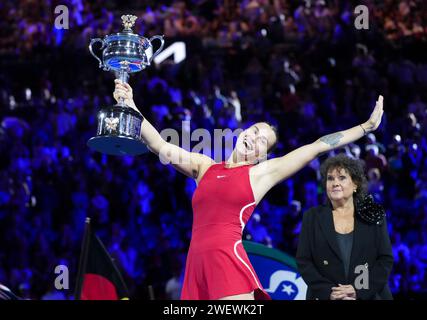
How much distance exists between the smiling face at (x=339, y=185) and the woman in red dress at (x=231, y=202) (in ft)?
1.33

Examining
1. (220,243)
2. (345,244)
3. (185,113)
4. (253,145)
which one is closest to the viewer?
(220,243)

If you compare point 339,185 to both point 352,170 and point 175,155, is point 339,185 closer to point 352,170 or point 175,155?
point 352,170

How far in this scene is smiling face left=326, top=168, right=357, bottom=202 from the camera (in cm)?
395

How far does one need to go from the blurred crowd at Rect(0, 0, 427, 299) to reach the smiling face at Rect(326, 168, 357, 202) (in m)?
2.57

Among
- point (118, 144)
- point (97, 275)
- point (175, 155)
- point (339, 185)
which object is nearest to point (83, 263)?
point (97, 275)

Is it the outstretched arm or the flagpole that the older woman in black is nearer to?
the outstretched arm

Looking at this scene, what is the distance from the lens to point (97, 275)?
557cm

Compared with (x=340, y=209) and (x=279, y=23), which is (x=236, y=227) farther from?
(x=279, y=23)

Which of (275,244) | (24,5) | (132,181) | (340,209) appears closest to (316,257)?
(340,209)

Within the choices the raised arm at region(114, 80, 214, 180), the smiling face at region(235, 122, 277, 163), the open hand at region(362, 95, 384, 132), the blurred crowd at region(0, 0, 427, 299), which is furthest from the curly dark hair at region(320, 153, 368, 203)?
the blurred crowd at region(0, 0, 427, 299)

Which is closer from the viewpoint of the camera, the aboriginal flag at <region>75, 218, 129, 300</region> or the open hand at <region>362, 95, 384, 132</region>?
the open hand at <region>362, 95, 384, 132</region>

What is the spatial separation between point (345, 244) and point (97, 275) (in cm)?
234

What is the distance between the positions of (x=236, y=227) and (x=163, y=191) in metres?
4.58

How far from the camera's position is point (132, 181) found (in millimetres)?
8062
